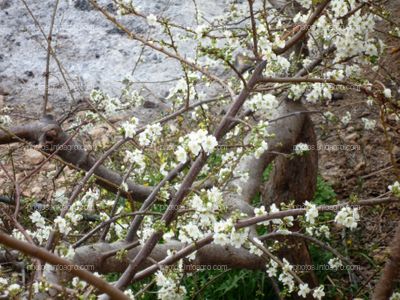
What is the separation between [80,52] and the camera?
7.18 m

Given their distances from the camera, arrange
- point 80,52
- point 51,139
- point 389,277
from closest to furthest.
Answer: point 389,277 < point 51,139 < point 80,52

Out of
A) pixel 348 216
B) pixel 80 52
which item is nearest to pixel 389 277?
pixel 348 216

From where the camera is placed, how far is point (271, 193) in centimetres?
440

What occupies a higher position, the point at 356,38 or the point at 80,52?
the point at 80,52

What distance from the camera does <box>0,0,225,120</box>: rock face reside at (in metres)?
6.75

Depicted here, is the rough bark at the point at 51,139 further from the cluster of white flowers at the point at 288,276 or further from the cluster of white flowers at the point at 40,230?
the cluster of white flowers at the point at 288,276

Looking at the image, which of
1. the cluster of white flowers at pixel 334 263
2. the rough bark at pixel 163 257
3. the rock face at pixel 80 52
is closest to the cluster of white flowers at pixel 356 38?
the rough bark at pixel 163 257

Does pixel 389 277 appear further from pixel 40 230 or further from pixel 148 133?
pixel 40 230

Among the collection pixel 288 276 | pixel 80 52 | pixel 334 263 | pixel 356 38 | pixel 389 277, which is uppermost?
pixel 80 52

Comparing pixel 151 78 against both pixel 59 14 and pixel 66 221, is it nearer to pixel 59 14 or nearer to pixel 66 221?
pixel 59 14

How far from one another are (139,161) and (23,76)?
15.0 feet

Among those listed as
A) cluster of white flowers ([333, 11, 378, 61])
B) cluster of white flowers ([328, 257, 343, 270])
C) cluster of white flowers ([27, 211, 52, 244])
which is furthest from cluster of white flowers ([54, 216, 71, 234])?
cluster of white flowers ([328, 257, 343, 270])

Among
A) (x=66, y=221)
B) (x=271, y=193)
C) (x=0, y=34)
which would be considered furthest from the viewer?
(x=0, y=34)

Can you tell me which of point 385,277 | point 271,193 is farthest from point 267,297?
point 385,277
